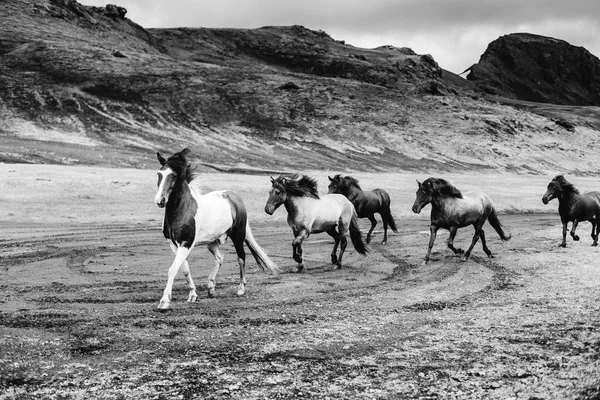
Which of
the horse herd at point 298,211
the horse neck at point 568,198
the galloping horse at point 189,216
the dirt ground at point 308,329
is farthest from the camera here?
the horse neck at point 568,198

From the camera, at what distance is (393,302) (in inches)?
475

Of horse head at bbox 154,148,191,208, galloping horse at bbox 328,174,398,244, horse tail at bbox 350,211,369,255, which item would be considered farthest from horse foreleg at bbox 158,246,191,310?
galloping horse at bbox 328,174,398,244

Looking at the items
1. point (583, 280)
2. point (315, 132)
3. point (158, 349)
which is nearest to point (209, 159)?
point (315, 132)

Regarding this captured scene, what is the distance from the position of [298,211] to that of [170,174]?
5470 millimetres

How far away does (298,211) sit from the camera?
15953 millimetres

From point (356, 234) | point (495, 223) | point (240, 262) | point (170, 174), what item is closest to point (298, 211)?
point (356, 234)

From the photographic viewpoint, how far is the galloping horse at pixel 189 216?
1090 cm

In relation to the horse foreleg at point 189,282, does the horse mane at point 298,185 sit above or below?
above

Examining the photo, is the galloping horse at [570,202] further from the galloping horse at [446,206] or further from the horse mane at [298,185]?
the horse mane at [298,185]

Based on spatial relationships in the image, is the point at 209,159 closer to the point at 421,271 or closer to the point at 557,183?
the point at 557,183

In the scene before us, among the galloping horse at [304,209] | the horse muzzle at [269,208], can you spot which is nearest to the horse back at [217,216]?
the horse muzzle at [269,208]

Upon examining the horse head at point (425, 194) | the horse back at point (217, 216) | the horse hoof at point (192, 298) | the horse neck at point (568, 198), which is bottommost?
the horse hoof at point (192, 298)

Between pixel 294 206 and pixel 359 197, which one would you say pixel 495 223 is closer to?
pixel 359 197

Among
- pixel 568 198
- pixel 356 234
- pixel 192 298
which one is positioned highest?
pixel 568 198
